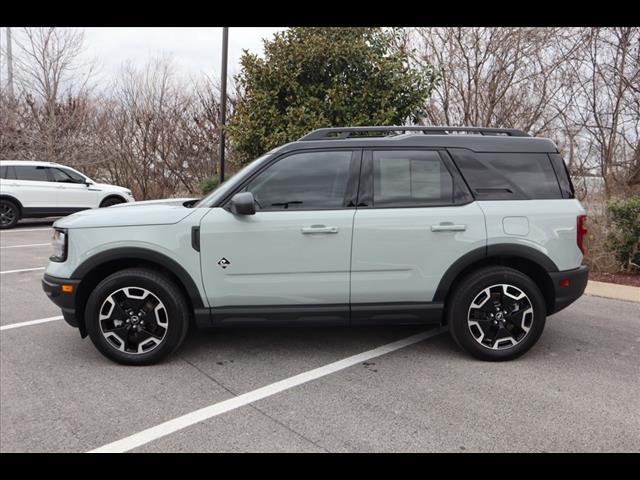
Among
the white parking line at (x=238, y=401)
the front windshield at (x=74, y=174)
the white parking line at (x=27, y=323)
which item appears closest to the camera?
the white parking line at (x=238, y=401)

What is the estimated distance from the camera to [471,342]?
372 centimetres

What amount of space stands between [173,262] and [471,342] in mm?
2419

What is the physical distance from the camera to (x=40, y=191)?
499 inches

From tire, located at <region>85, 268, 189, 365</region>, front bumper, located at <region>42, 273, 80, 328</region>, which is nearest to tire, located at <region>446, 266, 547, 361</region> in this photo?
tire, located at <region>85, 268, 189, 365</region>

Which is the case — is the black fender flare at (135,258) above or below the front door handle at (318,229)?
below

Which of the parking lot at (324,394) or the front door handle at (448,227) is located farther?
the front door handle at (448,227)

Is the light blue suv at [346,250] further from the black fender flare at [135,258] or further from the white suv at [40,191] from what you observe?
the white suv at [40,191]

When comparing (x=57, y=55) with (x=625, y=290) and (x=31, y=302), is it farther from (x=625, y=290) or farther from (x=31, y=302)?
(x=625, y=290)

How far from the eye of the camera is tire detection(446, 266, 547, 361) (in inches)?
146

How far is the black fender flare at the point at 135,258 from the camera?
11.9 feet

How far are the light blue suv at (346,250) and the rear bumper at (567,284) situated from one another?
0.04ft

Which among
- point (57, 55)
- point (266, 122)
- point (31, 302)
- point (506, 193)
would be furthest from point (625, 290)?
point (57, 55)

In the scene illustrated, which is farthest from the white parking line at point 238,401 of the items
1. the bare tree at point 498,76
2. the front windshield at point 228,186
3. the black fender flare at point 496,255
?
the bare tree at point 498,76

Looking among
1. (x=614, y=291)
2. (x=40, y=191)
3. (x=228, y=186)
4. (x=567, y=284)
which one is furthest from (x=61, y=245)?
(x=40, y=191)
